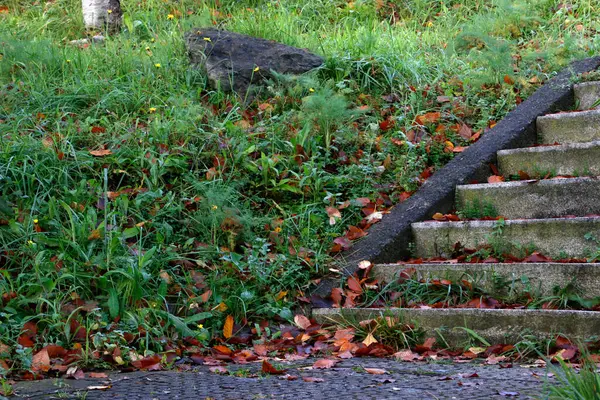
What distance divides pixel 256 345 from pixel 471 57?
11.3ft

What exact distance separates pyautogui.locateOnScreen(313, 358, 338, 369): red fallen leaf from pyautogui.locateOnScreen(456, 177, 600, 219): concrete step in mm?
1565

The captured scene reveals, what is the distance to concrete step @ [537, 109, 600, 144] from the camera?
439 centimetres

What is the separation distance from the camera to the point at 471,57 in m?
5.87

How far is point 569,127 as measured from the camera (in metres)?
4.51

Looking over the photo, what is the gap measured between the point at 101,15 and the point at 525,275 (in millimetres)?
5235

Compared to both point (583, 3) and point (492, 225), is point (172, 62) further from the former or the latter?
point (583, 3)

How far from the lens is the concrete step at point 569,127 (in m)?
4.39

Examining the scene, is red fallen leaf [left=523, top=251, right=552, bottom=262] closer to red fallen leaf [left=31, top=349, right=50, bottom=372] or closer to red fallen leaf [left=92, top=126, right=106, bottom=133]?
red fallen leaf [left=31, top=349, right=50, bottom=372]

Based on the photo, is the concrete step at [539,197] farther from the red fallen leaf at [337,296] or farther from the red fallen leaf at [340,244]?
the red fallen leaf at [337,296]

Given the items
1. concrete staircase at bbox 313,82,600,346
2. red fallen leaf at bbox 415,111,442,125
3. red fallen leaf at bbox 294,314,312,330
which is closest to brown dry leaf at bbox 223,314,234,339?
red fallen leaf at bbox 294,314,312,330

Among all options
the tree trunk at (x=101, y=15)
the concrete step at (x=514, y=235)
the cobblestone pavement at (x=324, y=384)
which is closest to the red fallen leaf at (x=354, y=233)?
the concrete step at (x=514, y=235)

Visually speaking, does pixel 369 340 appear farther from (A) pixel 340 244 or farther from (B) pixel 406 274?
(A) pixel 340 244

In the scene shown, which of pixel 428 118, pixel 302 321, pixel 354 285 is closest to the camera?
pixel 302 321

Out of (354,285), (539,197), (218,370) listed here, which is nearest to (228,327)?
(218,370)
